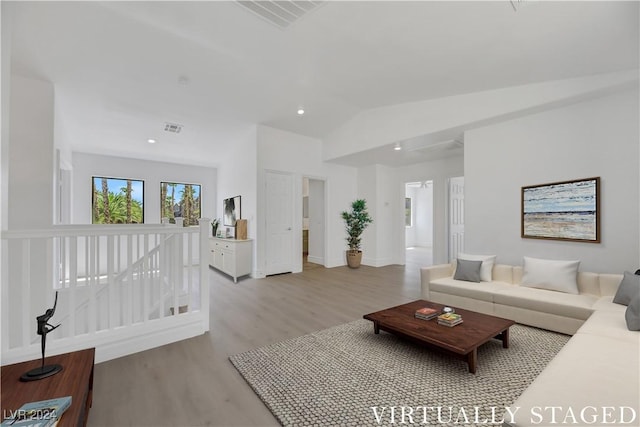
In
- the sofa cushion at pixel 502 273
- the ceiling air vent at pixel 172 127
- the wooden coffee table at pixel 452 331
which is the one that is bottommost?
the wooden coffee table at pixel 452 331

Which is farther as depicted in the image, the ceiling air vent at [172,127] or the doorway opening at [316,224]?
the doorway opening at [316,224]

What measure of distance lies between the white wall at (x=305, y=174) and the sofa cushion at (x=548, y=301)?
3933 millimetres

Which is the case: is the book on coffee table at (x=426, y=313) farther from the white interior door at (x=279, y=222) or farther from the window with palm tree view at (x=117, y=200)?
the window with palm tree view at (x=117, y=200)

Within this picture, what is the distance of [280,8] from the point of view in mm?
2623

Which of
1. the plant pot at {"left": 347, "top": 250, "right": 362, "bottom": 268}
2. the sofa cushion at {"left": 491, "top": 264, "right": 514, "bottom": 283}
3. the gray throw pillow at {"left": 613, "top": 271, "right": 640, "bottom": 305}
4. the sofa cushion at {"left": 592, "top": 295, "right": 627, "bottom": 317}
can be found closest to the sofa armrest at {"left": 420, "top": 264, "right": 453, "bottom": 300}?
the sofa cushion at {"left": 491, "top": 264, "right": 514, "bottom": 283}

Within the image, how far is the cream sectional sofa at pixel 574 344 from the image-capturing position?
1.22 meters

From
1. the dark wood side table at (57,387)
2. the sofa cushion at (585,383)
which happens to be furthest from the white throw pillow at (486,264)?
the dark wood side table at (57,387)

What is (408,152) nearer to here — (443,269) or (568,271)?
(443,269)

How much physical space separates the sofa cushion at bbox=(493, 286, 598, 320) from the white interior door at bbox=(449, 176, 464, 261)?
2.96 metres

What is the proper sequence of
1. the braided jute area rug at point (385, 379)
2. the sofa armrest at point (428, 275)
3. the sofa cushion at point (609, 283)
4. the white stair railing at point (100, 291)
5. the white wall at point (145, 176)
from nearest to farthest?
the braided jute area rug at point (385, 379)
the white stair railing at point (100, 291)
the sofa cushion at point (609, 283)
the sofa armrest at point (428, 275)
the white wall at point (145, 176)

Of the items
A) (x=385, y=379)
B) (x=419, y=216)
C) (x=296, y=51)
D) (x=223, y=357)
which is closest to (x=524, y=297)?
(x=385, y=379)

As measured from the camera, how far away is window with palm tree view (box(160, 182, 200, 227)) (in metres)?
7.20

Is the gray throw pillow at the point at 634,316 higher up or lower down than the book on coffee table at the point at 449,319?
higher up

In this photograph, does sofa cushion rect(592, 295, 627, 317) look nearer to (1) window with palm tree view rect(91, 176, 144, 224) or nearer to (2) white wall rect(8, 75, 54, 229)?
(2) white wall rect(8, 75, 54, 229)
